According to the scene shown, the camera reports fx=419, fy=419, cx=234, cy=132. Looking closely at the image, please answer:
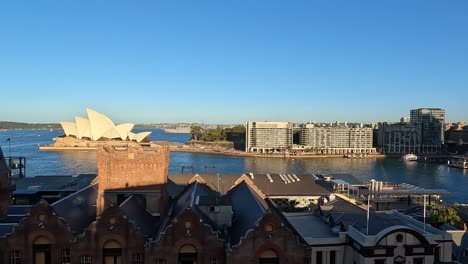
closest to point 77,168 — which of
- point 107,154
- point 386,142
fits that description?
point 107,154

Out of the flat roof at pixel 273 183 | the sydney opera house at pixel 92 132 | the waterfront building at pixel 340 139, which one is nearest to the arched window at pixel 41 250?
the flat roof at pixel 273 183

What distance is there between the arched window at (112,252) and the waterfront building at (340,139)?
139179mm

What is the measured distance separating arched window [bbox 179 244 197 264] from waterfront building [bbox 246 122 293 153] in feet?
439

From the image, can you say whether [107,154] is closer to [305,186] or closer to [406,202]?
[305,186]

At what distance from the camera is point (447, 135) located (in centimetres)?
18625

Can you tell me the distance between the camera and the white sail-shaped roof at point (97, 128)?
139625mm

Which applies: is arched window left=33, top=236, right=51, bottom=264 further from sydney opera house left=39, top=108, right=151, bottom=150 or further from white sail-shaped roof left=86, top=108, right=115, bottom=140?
white sail-shaped roof left=86, top=108, right=115, bottom=140

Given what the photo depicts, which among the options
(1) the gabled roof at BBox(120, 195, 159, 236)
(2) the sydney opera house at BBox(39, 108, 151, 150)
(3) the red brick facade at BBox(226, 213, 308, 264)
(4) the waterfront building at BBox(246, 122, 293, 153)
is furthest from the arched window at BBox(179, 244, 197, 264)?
(4) the waterfront building at BBox(246, 122, 293, 153)

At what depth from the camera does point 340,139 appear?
155 meters

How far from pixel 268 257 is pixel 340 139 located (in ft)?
472

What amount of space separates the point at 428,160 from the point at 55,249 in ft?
435

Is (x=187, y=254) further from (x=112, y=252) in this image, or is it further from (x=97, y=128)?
(x=97, y=128)

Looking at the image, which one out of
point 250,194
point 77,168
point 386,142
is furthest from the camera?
point 386,142

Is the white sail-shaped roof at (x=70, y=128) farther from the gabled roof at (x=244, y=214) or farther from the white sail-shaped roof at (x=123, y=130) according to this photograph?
the gabled roof at (x=244, y=214)
